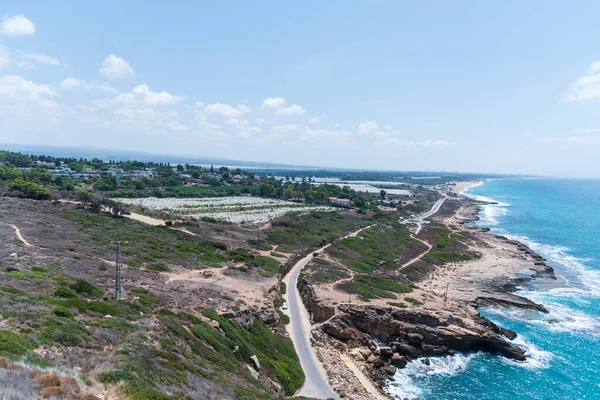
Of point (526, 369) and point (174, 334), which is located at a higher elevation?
point (174, 334)

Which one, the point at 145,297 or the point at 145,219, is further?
the point at 145,219

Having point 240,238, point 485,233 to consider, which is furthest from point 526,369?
point 485,233

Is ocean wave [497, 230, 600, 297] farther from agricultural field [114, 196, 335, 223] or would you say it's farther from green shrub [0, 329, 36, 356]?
green shrub [0, 329, 36, 356]

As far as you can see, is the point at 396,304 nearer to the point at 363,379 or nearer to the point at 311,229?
the point at 363,379

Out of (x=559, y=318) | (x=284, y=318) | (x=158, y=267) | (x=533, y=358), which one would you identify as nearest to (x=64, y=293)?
(x=158, y=267)

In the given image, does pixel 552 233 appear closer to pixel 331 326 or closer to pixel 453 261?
pixel 453 261
